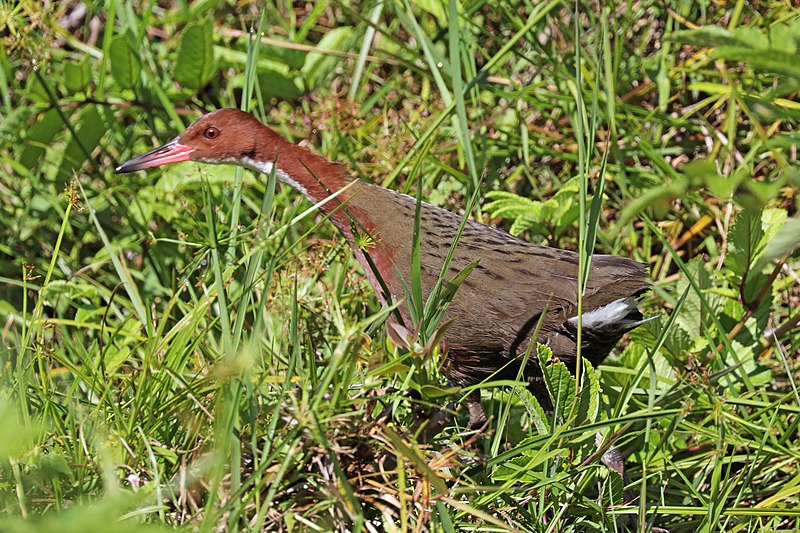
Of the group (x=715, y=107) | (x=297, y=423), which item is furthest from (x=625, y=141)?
(x=297, y=423)

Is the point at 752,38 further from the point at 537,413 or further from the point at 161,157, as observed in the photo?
the point at 161,157

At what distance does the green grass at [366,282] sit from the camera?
2049 millimetres

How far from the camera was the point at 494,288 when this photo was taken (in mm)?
2768

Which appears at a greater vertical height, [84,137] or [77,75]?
[77,75]

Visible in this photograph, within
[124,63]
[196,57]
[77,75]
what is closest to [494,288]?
[196,57]

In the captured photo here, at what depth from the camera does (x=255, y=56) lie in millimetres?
2770

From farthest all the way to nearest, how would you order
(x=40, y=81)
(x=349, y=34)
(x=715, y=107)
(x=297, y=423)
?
1. (x=349, y=34)
2. (x=715, y=107)
3. (x=40, y=81)
4. (x=297, y=423)

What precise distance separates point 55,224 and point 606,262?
2458mm

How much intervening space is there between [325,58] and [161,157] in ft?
3.65

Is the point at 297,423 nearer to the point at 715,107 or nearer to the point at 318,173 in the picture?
the point at 318,173

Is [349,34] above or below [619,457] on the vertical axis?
above

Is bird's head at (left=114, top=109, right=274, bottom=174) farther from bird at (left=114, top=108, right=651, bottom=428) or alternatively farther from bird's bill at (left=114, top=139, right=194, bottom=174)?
bird at (left=114, top=108, right=651, bottom=428)

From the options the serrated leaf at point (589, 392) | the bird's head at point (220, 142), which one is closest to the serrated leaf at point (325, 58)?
the bird's head at point (220, 142)

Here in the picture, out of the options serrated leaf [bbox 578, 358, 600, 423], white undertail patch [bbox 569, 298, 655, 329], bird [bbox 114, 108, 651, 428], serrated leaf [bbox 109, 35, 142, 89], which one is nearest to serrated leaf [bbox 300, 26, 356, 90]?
serrated leaf [bbox 109, 35, 142, 89]
